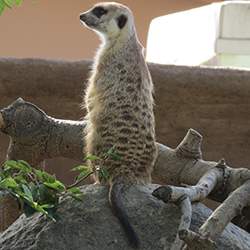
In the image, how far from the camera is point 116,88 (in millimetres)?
1597

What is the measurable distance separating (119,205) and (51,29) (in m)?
3.19

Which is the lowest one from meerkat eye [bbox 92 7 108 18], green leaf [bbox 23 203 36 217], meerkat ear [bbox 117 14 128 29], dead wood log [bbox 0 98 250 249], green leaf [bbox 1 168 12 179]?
dead wood log [bbox 0 98 250 249]

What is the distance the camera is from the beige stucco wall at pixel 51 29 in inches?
160

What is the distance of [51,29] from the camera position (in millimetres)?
4191

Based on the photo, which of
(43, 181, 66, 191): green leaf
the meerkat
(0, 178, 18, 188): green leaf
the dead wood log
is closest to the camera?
(0, 178, 18, 188): green leaf

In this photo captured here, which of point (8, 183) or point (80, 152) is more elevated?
point (8, 183)

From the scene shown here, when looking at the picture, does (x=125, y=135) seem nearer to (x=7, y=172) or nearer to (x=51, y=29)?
(x=7, y=172)

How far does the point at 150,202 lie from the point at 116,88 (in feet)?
1.50

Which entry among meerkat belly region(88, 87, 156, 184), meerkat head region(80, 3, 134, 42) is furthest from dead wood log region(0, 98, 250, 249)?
meerkat head region(80, 3, 134, 42)

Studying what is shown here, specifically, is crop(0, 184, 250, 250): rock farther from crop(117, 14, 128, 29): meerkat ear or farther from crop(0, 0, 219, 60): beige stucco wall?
crop(0, 0, 219, 60): beige stucco wall

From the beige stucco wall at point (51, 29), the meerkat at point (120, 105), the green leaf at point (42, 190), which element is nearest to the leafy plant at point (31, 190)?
the green leaf at point (42, 190)

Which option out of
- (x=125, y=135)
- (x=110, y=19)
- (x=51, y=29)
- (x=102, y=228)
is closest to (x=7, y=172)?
(x=102, y=228)

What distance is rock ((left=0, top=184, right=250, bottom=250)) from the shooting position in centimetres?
120

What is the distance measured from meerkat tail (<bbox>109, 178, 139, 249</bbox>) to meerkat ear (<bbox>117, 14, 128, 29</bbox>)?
0.63 metres
